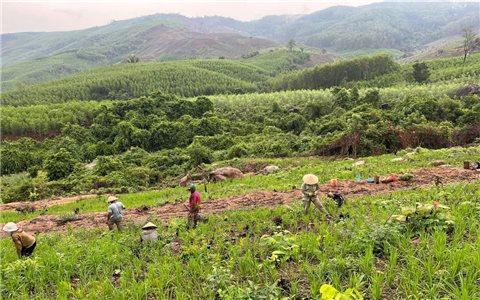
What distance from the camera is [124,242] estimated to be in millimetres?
9781

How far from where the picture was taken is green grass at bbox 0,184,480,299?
572 cm

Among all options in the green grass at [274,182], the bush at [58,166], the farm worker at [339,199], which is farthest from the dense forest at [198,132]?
the farm worker at [339,199]

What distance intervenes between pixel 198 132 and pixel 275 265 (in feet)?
136

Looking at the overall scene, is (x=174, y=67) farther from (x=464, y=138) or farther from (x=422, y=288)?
(x=422, y=288)

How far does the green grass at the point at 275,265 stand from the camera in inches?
225

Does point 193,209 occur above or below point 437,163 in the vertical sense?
above

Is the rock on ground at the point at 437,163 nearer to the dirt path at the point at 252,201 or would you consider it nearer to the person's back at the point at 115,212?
the dirt path at the point at 252,201

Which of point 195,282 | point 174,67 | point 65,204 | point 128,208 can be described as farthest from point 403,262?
point 174,67

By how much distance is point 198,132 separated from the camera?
47.7 m

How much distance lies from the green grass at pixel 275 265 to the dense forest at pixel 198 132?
791 inches

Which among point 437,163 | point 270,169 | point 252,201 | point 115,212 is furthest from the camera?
point 270,169

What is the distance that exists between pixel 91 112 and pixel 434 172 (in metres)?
55.5

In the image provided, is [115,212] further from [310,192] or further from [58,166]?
[58,166]

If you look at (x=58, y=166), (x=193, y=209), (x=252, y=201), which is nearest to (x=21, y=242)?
(x=193, y=209)
